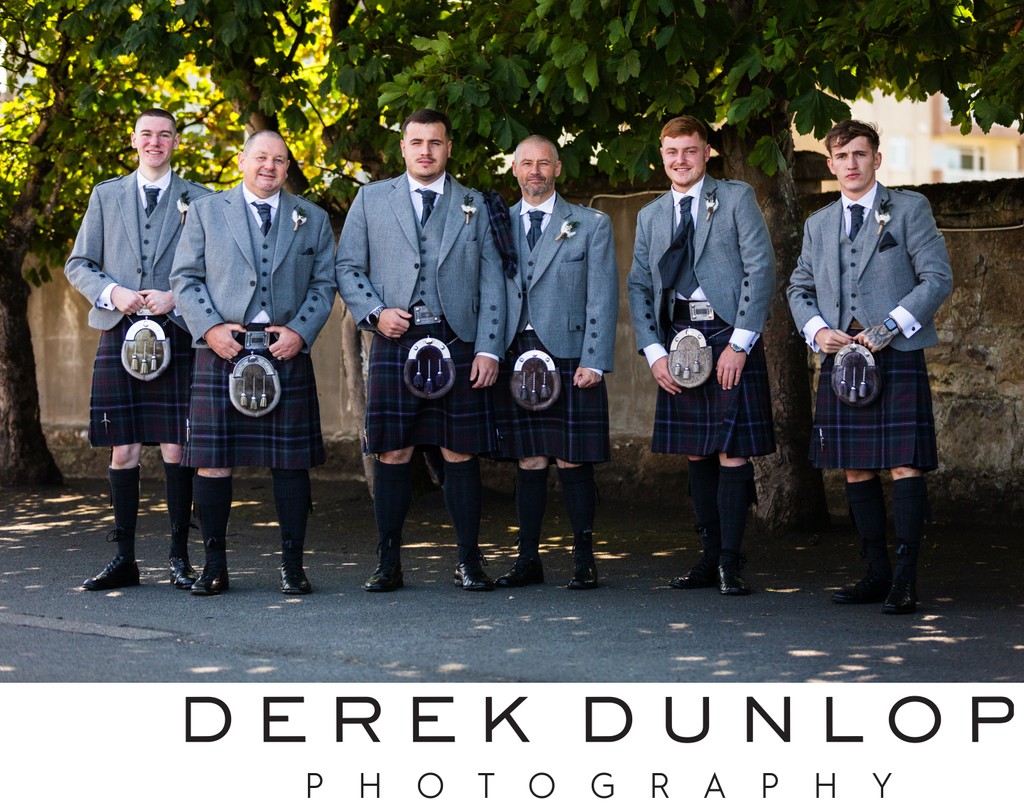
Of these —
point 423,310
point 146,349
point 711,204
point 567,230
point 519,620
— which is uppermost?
point 711,204

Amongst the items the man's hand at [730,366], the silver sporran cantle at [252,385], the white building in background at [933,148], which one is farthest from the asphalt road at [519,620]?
the white building in background at [933,148]

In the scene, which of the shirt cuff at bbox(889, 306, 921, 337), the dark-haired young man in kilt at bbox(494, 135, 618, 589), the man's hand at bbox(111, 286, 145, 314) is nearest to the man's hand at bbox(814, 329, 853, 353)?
the shirt cuff at bbox(889, 306, 921, 337)

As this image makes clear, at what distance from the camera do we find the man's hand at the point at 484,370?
6520 mm

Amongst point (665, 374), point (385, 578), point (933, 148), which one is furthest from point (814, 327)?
point (933, 148)

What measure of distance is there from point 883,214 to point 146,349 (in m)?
→ 3.26

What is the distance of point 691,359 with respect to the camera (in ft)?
21.4

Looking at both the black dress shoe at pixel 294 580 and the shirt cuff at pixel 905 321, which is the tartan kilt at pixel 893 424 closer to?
the shirt cuff at pixel 905 321

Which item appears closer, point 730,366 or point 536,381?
point 730,366

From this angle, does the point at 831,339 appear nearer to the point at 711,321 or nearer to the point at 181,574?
the point at 711,321

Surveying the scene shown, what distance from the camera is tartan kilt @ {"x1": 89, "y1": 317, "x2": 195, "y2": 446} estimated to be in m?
6.80

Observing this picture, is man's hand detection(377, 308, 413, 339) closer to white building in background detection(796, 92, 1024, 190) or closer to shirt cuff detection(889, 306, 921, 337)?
shirt cuff detection(889, 306, 921, 337)

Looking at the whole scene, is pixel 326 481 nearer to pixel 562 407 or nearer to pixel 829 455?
pixel 562 407

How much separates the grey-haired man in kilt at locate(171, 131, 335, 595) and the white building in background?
44.6 metres

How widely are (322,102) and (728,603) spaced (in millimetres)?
4306
